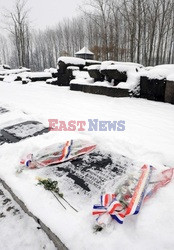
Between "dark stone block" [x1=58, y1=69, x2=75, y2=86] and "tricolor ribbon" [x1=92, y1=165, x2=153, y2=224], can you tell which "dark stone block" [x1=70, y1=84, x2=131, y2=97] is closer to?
"dark stone block" [x1=58, y1=69, x2=75, y2=86]

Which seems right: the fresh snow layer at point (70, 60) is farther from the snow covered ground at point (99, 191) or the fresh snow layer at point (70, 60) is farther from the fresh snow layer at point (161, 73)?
the snow covered ground at point (99, 191)

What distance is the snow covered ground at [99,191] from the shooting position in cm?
126

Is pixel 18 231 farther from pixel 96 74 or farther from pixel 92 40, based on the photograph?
pixel 92 40

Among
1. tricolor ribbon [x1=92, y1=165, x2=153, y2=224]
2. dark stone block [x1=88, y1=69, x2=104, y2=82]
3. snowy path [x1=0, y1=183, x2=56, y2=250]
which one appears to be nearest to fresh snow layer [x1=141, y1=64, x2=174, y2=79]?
dark stone block [x1=88, y1=69, x2=104, y2=82]

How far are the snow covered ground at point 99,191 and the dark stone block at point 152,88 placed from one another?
1.87ft

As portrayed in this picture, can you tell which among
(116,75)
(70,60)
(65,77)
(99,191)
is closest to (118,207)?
(99,191)

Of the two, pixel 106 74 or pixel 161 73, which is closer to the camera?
pixel 161 73

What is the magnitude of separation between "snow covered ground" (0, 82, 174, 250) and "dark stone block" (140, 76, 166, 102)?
1.87 feet

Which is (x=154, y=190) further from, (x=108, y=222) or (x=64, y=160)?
(x=64, y=160)

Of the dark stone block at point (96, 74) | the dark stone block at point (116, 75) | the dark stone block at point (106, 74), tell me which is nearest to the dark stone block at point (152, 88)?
the dark stone block at point (116, 75)

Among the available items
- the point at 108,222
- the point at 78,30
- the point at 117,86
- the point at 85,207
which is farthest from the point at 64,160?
the point at 78,30

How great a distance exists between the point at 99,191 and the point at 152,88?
4003 mm

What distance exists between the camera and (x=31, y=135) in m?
3.03

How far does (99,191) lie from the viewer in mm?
1691
